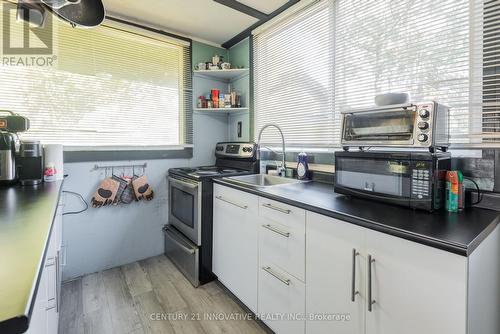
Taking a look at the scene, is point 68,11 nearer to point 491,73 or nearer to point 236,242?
point 236,242

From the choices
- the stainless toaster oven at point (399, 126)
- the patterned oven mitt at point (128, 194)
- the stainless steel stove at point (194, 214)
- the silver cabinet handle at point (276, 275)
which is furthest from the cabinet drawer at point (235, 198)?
the patterned oven mitt at point (128, 194)

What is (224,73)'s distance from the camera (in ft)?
9.31

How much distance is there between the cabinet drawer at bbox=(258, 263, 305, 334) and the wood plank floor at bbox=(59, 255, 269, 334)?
21cm

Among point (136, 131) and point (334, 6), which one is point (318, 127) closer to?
point (334, 6)

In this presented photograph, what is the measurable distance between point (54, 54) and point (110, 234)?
1.59 metres

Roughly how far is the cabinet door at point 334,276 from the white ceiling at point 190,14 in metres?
1.93

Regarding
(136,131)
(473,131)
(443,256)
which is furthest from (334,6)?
(136,131)

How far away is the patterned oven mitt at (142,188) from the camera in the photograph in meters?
2.46

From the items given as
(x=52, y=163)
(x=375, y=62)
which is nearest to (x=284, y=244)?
(x=375, y=62)

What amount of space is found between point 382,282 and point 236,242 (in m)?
1.06

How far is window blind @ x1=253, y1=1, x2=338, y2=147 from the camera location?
200 centimetres

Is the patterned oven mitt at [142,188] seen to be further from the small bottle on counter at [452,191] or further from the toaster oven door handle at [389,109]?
the small bottle on counter at [452,191]

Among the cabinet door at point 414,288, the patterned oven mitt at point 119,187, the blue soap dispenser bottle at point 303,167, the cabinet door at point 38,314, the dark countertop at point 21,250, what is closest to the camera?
the dark countertop at point 21,250
